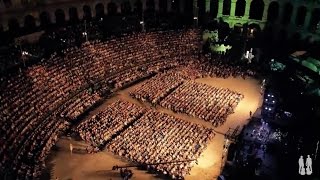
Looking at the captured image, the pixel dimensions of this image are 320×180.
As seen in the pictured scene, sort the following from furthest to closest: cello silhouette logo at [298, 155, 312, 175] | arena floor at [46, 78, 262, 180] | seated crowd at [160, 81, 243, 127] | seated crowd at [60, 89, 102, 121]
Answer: seated crowd at [160, 81, 243, 127]
seated crowd at [60, 89, 102, 121]
arena floor at [46, 78, 262, 180]
cello silhouette logo at [298, 155, 312, 175]

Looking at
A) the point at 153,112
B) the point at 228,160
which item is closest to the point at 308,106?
the point at 228,160

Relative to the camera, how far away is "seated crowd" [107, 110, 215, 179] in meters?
36.8

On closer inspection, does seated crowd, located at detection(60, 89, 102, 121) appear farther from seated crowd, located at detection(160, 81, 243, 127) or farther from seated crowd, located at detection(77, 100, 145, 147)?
seated crowd, located at detection(160, 81, 243, 127)

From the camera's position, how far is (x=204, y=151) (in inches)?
1574

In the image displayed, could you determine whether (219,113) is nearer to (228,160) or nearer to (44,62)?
(228,160)

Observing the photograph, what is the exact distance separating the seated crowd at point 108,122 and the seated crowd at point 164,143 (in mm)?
1147

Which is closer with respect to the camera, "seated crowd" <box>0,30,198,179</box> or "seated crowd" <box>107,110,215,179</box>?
"seated crowd" <box>0,30,198,179</box>

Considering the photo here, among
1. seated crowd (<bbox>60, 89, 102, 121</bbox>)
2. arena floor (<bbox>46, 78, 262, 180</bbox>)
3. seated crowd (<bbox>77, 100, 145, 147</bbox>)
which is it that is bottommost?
arena floor (<bbox>46, 78, 262, 180</bbox>)

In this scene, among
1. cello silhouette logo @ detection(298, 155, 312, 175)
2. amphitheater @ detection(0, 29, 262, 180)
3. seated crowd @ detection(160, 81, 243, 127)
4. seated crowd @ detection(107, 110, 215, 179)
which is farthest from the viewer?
seated crowd @ detection(160, 81, 243, 127)

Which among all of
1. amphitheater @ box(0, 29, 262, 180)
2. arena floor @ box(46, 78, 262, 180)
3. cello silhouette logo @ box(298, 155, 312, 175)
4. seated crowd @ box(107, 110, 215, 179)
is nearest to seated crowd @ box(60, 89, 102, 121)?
amphitheater @ box(0, 29, 262, 180)

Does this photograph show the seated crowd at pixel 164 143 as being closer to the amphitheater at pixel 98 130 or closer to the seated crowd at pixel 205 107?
the amphitheater at pixel 98 130

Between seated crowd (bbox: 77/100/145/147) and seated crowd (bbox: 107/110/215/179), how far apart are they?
115 cm

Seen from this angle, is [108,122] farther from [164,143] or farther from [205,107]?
[205,107]

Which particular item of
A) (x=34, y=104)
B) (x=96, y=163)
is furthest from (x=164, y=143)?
(x=34, y=104)
